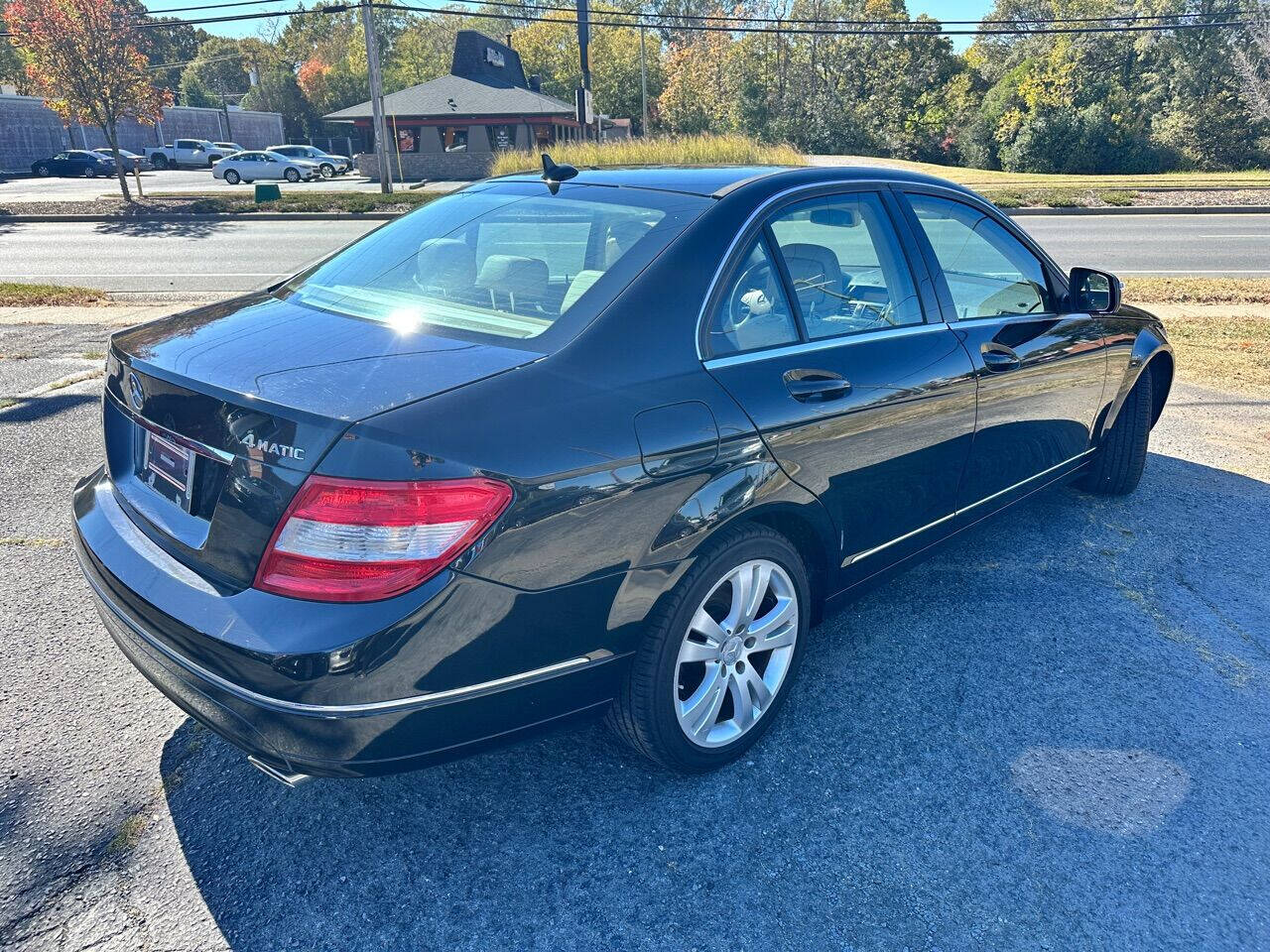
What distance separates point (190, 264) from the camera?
14.2 m

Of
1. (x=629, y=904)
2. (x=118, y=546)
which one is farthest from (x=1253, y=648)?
(x=118, y=546)

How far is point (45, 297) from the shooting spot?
1024 centimetres

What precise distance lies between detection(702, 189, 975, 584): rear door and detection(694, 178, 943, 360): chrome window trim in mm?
16

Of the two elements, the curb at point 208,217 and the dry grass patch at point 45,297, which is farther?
the curb at point 208,217

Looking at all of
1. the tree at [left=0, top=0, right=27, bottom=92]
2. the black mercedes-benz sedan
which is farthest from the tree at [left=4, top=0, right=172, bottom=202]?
the tree at [left=0, top=0, right=27, bottom=92]

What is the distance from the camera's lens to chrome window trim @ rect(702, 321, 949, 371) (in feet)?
8.50

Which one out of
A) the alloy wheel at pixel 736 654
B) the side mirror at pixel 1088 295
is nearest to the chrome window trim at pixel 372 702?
the alloy wheel at pixel 736 654

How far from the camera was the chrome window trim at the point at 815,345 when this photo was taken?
2590 mm

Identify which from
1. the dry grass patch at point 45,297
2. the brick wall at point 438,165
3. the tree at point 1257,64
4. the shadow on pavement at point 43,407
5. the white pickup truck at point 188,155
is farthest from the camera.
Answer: the white pickup truck at point 188,155

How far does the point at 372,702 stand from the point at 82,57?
24.9m

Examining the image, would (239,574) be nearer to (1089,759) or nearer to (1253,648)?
(1089,759)

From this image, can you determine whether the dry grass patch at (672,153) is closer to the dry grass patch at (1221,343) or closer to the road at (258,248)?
the road at (258,248)

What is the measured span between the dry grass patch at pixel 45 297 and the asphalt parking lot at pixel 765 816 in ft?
26.1

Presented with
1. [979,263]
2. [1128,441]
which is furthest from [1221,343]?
[979,263]
